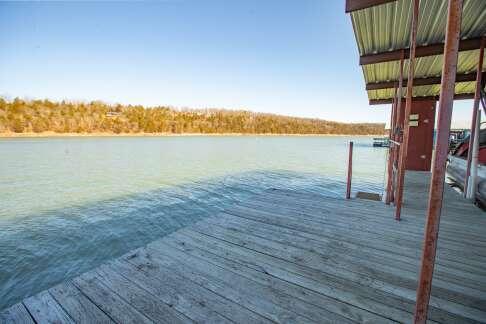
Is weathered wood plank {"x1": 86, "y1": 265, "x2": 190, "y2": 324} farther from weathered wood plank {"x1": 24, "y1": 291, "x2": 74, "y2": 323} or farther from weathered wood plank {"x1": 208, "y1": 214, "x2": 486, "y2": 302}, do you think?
weathered wood plank {"x1": 208, "y1": 214, "x2": 486, "y2": 302}

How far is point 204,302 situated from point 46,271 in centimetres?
362

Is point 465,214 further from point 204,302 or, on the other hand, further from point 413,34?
point 204,302

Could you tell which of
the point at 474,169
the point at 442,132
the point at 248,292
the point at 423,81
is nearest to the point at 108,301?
the point at 248,292

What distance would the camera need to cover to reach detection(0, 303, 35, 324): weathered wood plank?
155cm

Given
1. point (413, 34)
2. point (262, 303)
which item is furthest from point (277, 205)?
point (413, 34)

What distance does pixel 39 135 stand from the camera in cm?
4797

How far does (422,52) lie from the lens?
457cm

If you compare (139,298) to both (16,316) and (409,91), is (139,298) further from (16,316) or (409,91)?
(409,91)

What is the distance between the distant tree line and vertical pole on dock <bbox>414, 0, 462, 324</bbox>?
6180 centimetres

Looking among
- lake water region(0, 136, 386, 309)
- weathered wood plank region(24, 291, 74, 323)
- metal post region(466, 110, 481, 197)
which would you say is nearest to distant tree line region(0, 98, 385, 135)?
lake water region(0, 136, 386, 309)

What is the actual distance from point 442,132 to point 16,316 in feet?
9.11

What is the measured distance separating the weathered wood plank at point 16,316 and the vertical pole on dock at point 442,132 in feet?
7.87

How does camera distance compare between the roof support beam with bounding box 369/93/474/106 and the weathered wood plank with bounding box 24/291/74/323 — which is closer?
the weathered wood plank with bounding box 24/291/74/323

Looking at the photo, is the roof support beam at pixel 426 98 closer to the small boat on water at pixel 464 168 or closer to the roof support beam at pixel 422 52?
the small boat on water at pixel 464 168
